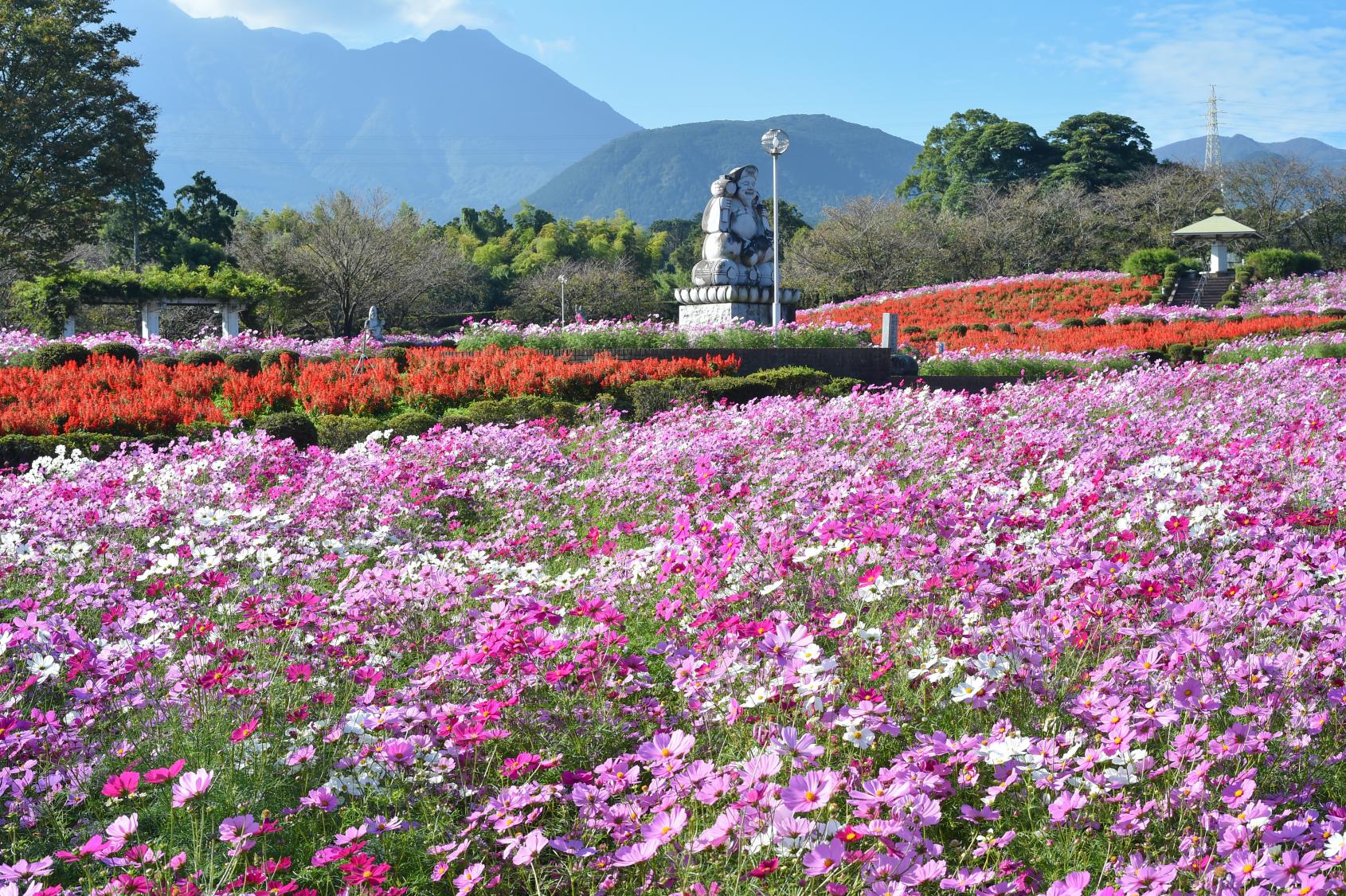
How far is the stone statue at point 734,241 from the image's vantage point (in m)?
19.5

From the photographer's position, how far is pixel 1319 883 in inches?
64.0

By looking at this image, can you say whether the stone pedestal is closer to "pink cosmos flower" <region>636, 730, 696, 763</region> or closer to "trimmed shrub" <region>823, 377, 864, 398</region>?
"trimmed shrub" <region>823, 377, 864, 398</region>

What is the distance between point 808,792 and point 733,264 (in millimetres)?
18190

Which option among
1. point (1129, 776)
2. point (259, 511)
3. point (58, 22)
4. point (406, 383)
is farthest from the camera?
point (58, 22)

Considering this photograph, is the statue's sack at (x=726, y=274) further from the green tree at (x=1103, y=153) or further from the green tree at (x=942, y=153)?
the green tree at (x=942, y=153)

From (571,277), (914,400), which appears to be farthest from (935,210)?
(914,400)

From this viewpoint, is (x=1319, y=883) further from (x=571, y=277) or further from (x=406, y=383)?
(x=571, y=277)

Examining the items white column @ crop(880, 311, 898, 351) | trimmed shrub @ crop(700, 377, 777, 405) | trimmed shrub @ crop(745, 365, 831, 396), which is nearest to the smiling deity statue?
white column @ crop(880, 311, 898, 351)

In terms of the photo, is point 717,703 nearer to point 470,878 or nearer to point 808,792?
point 808,792

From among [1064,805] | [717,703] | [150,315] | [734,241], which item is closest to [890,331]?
[734,241]

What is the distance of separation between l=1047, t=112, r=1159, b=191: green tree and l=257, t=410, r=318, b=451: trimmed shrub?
52.3 meters

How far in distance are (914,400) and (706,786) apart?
8264 millimetres

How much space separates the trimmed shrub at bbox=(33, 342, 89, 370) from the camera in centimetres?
1340

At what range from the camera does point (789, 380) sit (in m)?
12.2
